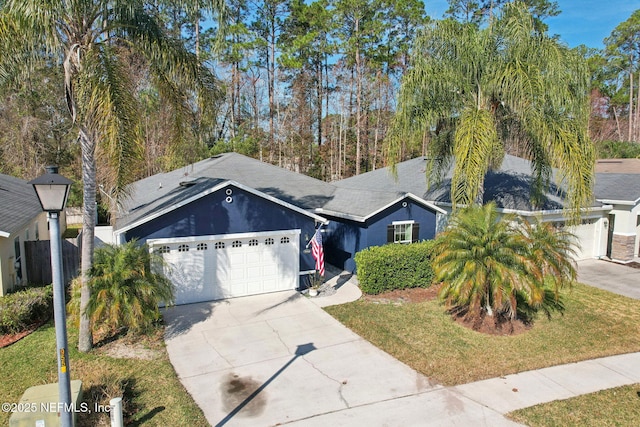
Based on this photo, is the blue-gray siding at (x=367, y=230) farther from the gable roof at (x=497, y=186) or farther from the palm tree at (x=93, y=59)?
the palm tree at (x=93, y=59)

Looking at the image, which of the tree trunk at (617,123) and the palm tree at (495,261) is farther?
the tree trunk at (617,123)

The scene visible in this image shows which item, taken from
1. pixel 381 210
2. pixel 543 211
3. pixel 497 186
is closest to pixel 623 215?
pixel 543 211

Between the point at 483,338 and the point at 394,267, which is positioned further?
the point at 394,267

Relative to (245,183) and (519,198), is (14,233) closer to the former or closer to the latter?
(245,183)

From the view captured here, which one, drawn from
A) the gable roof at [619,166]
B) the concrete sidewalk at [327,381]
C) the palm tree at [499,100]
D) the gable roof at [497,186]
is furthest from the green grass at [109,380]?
the gable roof at [619,166]

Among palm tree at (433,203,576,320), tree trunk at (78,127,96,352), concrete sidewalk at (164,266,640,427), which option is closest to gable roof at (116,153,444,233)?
tree trunk at (78,127,96,352)

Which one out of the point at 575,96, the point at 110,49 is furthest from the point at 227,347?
the point at 575,96
